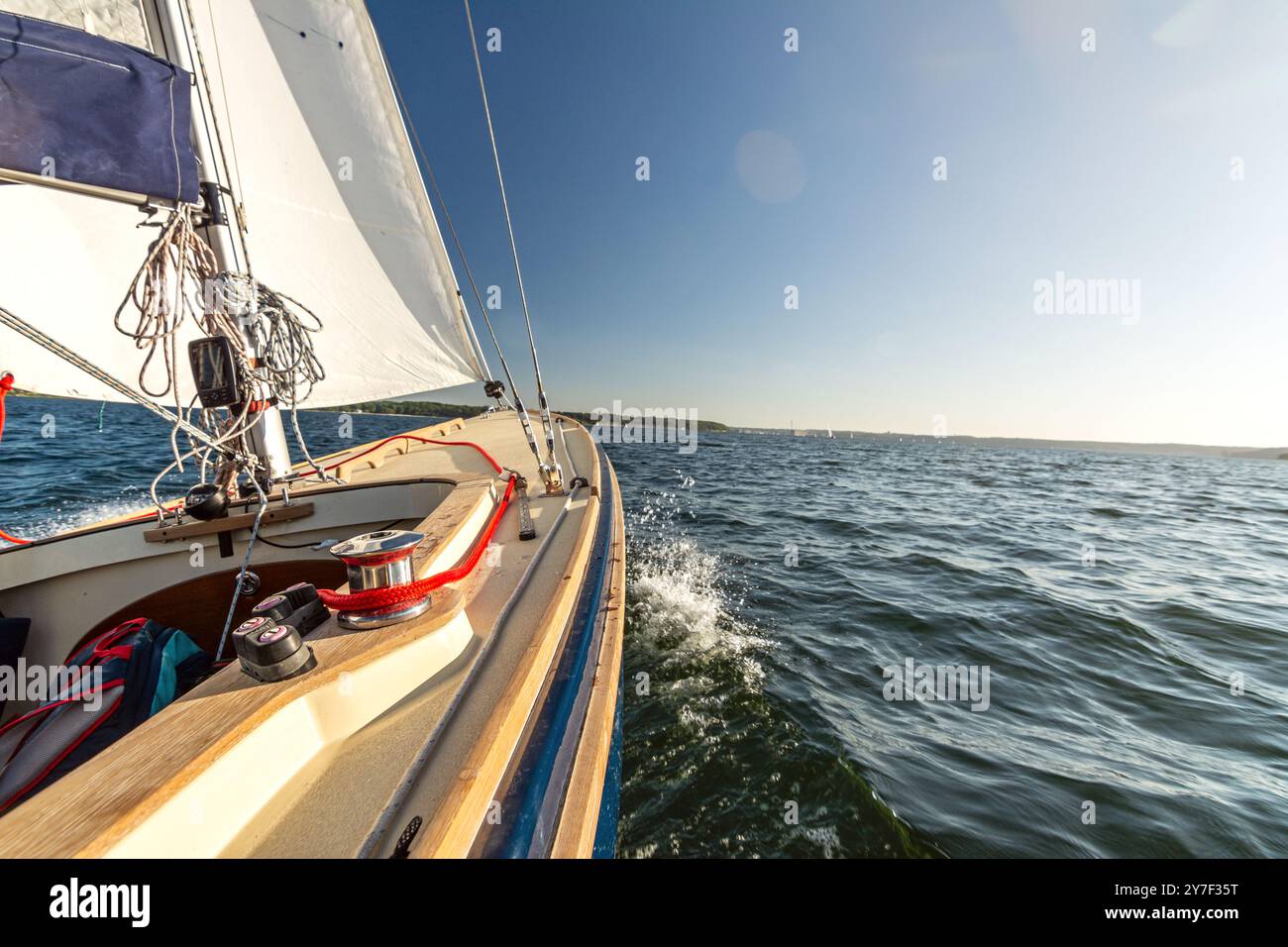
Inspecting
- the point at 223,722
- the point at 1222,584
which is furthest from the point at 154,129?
the point at 1222,584

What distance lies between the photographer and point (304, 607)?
131 centimetres

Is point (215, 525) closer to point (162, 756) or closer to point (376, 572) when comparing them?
point (376, 572)

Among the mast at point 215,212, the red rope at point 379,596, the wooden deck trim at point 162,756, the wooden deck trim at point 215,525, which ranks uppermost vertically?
the mast at point 215,212

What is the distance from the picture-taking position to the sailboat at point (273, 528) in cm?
84

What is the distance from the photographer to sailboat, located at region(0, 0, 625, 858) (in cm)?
84

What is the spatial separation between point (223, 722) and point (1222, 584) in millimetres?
9023

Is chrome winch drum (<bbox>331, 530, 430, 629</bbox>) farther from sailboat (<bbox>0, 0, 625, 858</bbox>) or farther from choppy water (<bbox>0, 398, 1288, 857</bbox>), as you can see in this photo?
choppy water (<bbox>0, 398, 1288, 857</bbox>)

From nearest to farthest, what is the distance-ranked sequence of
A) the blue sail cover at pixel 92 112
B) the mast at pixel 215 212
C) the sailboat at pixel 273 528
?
the sailboat at pixel 273 528 → the blue sail cover at pixel 92 112 → the mast at pixel 215 212
